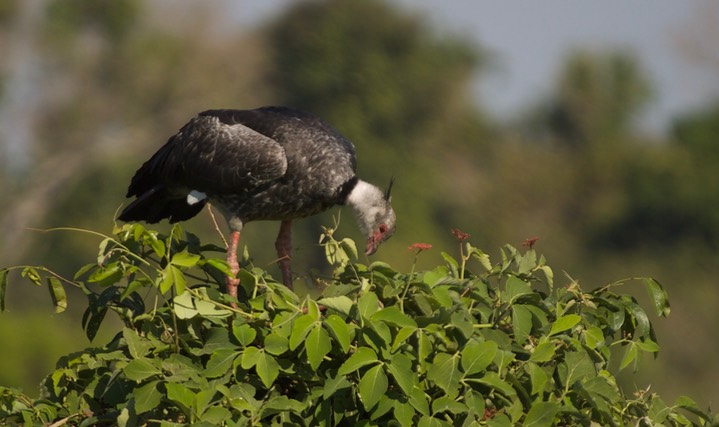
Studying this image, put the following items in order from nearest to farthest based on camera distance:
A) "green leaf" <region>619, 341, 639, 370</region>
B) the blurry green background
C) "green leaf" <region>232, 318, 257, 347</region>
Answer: "green leaf" <region>232, 318, 257, 347</region>
"green leaf" <region>619, 341, 639, 370</region>
the blurry green background

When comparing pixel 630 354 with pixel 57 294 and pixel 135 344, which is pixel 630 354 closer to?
pixel 135 344

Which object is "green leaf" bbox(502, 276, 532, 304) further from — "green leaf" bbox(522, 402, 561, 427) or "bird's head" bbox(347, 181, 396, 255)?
"bird's head" bbox(347, 181, 396, 255)

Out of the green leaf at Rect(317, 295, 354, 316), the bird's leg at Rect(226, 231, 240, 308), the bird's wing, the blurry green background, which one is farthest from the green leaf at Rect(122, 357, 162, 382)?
the blurry green background

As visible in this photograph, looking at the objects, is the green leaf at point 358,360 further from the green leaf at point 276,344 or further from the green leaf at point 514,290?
the green leaf at point 514,290

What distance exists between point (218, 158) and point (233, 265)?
2.16 feet

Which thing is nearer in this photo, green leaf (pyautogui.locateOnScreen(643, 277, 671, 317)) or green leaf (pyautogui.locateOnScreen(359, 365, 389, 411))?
green leaf (pyautogui.locateOnScreen(359, 365, 389, 411))

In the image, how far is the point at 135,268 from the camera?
419cm

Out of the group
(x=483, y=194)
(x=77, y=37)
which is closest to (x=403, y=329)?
(x=483, y=194)

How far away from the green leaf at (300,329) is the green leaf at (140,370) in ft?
1.19

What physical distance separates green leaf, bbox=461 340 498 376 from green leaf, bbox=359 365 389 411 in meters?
0.22

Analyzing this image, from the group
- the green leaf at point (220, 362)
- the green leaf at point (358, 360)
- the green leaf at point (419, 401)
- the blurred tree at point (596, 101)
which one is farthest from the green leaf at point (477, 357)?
the blurred tree at point (596, 101)

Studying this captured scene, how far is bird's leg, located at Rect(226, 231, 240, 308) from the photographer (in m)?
4.55

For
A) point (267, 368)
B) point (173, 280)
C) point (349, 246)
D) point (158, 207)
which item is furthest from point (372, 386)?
point (158, 207)

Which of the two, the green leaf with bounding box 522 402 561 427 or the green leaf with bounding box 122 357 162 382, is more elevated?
the green leaf with bounding box 522 402 561 427
